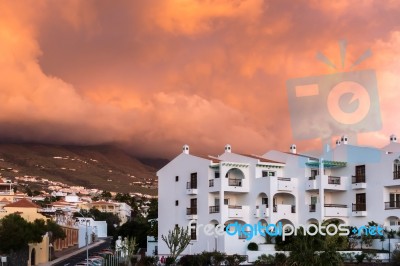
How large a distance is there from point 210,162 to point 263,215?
6504 millimetres

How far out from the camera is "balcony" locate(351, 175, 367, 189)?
202ft

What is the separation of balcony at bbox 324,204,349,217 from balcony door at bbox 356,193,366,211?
1195 millimetres

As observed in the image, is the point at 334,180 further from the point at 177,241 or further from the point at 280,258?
the point at 177,241

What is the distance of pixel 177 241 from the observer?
60.8 m

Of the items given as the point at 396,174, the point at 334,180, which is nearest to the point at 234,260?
the point at 334,180

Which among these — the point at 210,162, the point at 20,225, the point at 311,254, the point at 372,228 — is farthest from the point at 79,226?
the point at 311,254

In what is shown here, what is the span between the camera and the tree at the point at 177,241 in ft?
198

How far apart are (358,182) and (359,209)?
7.70 feet

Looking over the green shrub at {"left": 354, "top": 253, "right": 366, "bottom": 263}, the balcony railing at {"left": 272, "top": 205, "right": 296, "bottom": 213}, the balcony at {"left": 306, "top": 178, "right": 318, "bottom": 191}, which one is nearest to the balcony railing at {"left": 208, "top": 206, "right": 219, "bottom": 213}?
the balcony railing at {"left": 272, "top": 205, "right": 296, "bottom": 213}

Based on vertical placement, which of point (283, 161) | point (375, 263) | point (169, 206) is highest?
point (283, 161)

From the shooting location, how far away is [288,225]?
6097cm

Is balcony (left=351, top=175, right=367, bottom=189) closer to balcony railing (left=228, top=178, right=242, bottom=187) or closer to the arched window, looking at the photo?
the arched window

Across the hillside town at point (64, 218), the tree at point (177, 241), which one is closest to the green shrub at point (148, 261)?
the tree at point (177, 241)

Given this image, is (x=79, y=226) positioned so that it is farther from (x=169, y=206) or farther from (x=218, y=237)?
(x=218, y=237)
